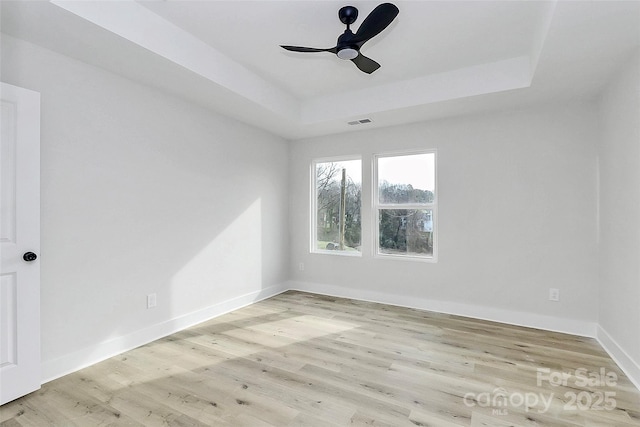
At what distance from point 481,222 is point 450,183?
59 centimetres

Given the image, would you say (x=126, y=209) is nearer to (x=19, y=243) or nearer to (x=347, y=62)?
(x=19, y=243)

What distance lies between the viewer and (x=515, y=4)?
2221 millimetres

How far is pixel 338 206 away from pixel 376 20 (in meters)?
3.07

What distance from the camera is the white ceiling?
6.81 ft

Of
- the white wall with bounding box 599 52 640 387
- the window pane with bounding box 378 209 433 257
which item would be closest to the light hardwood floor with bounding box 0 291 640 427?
the white wall with bounding box 599 52 640 387

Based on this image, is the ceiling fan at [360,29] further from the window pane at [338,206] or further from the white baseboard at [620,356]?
the white baseboard at [620,356]

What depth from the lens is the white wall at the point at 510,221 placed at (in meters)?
3.25

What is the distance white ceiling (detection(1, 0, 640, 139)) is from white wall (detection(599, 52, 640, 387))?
0.86ft

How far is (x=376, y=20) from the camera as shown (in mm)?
1961

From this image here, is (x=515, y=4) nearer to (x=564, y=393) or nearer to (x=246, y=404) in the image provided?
(x=564, y=393)

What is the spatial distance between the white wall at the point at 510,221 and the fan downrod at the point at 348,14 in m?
2.12

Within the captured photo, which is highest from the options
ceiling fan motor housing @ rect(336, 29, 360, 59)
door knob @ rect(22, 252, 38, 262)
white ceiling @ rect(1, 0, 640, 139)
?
white ceiling @ rect(1, 0, 640, 139)

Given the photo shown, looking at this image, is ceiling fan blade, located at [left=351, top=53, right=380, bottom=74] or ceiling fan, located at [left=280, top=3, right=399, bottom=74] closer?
ceiling fan, located at [left=280, top=3, right=399, bottom=74]

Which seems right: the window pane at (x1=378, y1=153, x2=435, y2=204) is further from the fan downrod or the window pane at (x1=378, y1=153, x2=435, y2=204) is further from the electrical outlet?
the electrical outlet
